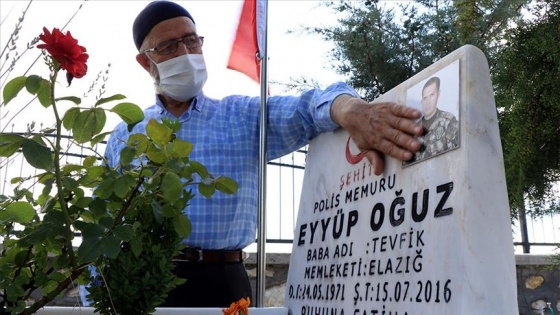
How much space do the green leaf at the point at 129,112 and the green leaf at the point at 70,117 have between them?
0.07 metres

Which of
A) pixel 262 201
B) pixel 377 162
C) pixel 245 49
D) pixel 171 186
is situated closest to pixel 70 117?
pixel 171 186

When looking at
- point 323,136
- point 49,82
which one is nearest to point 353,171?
point 323,136

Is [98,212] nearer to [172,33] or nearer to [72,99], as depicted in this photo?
[72,99]

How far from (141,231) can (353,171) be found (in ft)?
1.69

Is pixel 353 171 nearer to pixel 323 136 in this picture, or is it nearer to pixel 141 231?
pixel 323 136

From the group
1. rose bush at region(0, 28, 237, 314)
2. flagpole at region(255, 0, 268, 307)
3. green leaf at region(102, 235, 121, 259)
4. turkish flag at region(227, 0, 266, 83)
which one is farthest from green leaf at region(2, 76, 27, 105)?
turkish flag at region(227, 0, 266, 83)

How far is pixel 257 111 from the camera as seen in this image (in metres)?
2.22

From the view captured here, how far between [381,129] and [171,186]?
0.47 meters

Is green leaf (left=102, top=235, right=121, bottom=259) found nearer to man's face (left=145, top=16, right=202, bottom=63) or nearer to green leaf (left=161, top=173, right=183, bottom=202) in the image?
green leaf (left=161, top=173, right=183, bottom=202)

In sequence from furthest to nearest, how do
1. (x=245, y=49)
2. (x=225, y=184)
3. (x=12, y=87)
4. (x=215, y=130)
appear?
(x=245, y=49)
(x=215, y=130)
(x=225, y=184)
(x=12, y=87)

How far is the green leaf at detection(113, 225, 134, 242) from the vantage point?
1.22 meters

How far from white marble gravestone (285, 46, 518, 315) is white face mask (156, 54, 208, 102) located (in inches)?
34.5

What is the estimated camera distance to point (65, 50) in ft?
3.90

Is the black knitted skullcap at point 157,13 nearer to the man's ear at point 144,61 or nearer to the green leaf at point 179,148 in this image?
the man's ear at point 144,61
